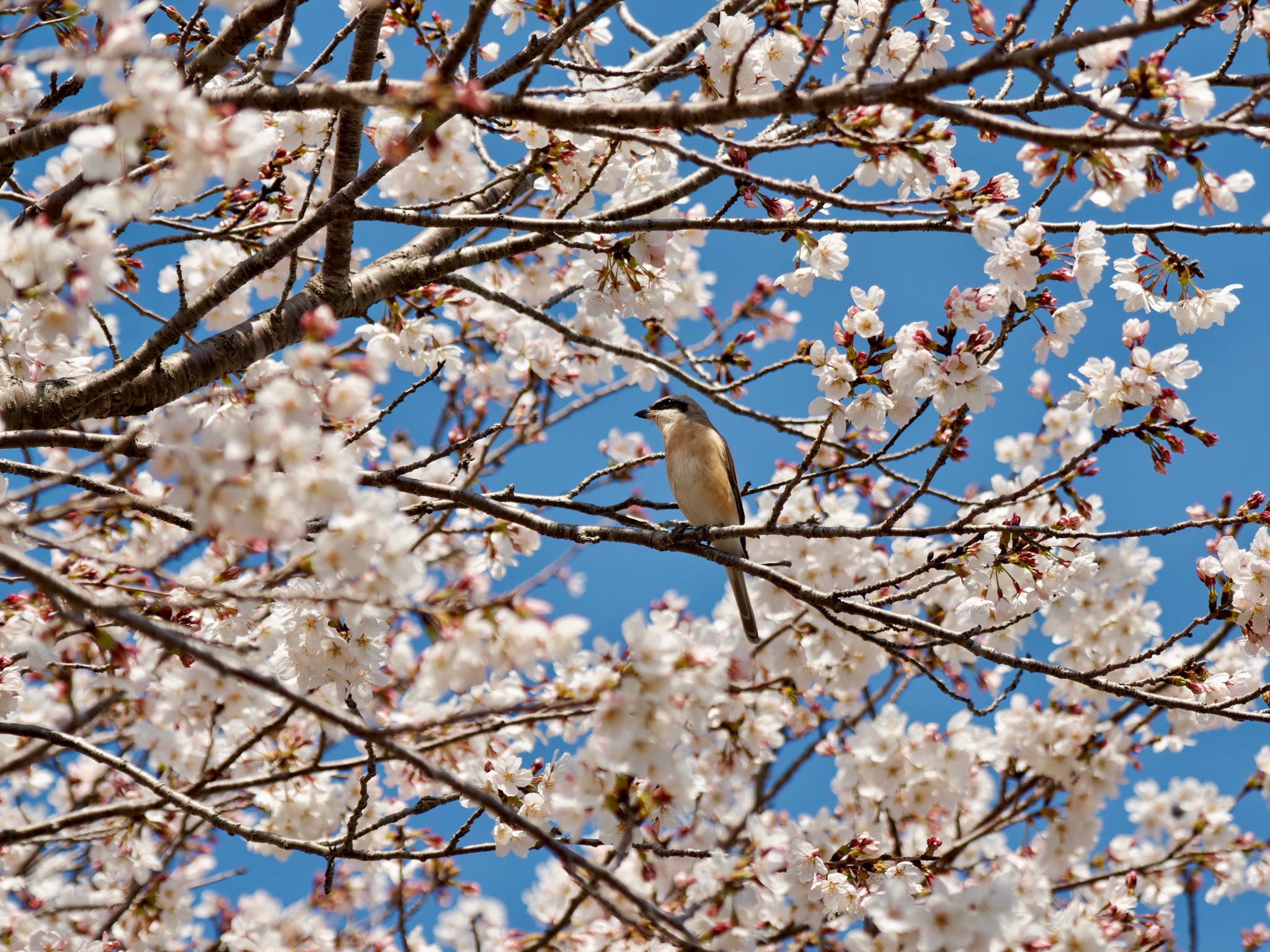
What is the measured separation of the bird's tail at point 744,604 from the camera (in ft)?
18.0

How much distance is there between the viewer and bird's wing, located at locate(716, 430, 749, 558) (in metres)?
6.23

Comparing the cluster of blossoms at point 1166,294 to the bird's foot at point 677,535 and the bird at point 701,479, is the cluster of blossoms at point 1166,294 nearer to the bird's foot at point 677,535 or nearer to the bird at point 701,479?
the bird's foot at point 677,535

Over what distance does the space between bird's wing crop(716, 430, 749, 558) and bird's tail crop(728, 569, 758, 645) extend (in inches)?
24.3

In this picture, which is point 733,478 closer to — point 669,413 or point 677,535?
point 669,413

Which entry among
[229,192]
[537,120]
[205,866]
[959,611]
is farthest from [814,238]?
[205,866]

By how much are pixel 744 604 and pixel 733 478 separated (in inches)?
50.3

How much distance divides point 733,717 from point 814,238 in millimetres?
2796

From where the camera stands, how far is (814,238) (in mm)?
3277

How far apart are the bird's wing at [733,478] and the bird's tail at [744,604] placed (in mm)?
617

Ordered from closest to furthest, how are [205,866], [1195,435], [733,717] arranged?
1. [1195,435]
2. [733,717]
3. [205,866]

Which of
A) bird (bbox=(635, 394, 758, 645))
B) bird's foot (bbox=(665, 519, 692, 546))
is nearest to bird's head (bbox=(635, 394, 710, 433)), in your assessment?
bird (bbox=(635, 394, 758, 645))

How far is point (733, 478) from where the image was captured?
654 centimetres

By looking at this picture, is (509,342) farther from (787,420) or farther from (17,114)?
A: (17,114)

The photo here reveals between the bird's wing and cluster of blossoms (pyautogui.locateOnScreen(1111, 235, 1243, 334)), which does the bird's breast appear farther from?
cluster of blossoms (pyautogui.locateOnScreen(1111, 235, 1243, 334))
